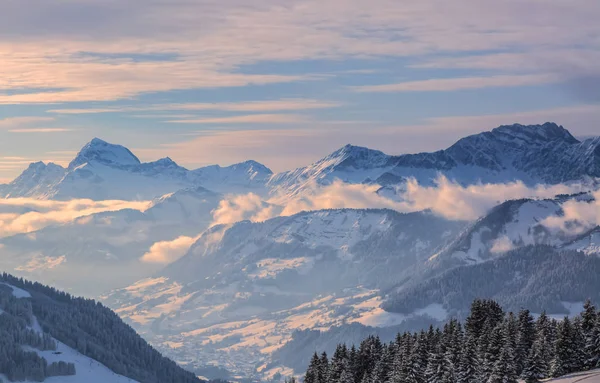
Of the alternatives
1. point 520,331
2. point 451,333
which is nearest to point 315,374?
point 451,333

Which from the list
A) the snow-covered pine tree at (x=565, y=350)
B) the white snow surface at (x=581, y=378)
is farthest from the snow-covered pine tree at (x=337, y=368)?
the white snow surface at (x=581, y=378)

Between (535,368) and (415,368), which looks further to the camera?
(415,368)

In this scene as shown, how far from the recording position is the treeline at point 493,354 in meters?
156

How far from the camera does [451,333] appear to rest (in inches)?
7274

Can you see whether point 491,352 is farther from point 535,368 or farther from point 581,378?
point 581,378

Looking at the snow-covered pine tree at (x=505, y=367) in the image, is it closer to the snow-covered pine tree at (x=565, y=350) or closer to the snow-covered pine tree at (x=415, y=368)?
the snow-covered pine tree at (x=565, y=350)

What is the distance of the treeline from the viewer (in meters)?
156

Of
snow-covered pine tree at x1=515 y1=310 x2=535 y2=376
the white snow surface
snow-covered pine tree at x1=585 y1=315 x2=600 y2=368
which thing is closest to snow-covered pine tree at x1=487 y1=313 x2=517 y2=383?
the white snow surface

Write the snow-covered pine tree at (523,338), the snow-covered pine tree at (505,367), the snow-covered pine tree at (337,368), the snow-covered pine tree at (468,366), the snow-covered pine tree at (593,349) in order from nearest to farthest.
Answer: the snow-covered pine tree at (505,367) → the snow-covered pine tree at (468,366) → the snow-covered pine tree at (593,349) → the snow-covered pine tree at (523,338) → the snow-covered pine tree at (337,368)

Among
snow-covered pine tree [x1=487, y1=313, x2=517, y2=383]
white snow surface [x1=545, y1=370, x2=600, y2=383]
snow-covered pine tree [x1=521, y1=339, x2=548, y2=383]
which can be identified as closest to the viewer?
white snow surface [x1=545, y1=370, x2=600, y2=383]

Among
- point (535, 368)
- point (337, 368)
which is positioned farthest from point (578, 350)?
point (337, 368)

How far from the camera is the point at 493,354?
15750cm

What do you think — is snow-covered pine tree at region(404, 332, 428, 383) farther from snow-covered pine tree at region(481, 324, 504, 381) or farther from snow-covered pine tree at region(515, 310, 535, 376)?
snow-covered pine tree at region(515, 310, 535, 376)

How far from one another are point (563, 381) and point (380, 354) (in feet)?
186
